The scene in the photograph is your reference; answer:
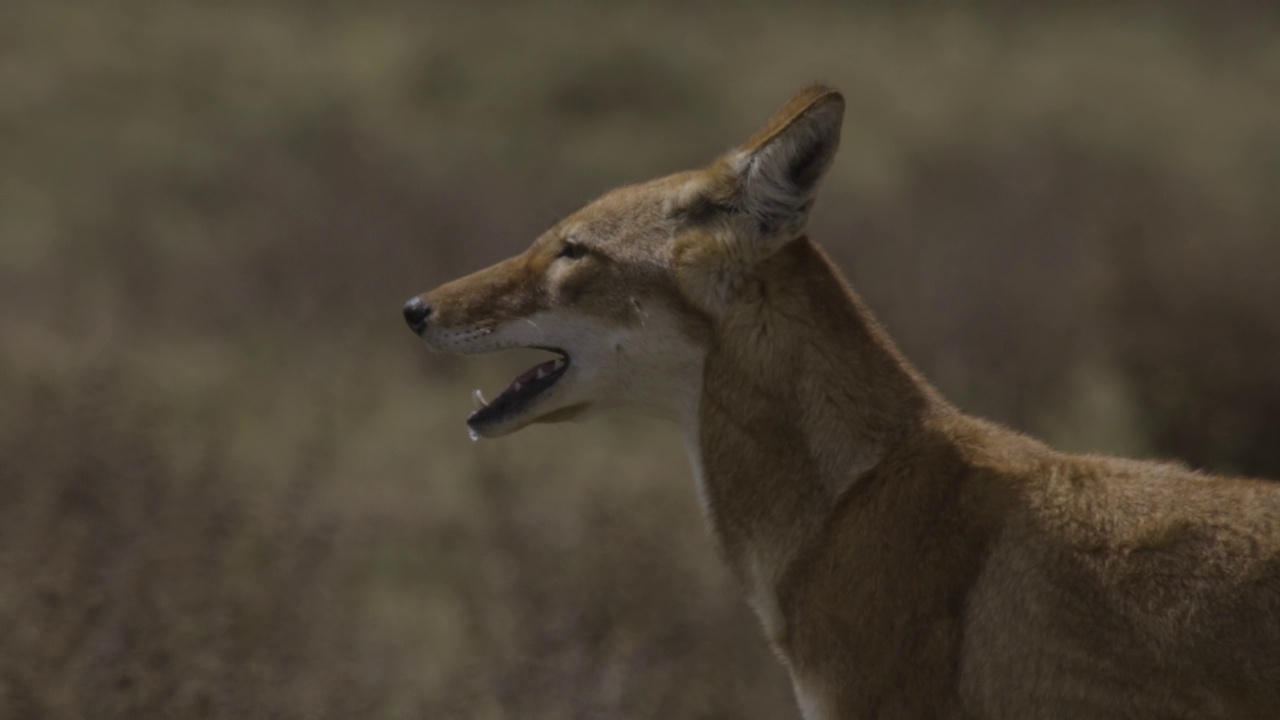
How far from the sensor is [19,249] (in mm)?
14195

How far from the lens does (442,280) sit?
13383mm

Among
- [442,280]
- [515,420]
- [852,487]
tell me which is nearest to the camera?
[852,487]

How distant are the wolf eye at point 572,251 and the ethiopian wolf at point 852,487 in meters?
0.01

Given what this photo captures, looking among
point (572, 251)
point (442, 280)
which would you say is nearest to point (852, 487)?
point (572, 251)

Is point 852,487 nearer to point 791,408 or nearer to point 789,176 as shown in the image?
point 791,408

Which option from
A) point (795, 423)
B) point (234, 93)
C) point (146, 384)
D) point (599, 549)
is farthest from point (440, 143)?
point (795, 423)

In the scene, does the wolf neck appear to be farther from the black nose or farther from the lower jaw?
the black nose

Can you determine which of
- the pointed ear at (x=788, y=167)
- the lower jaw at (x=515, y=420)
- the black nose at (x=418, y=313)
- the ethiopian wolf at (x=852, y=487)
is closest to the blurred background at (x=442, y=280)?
the lower jaw at (x=515, y=420)

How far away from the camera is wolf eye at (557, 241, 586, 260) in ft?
17.4

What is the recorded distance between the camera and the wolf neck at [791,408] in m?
4.83

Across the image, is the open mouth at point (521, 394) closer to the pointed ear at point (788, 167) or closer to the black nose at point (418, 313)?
the black nose at point (418, 313)

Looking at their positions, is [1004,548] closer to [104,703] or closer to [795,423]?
[795,423]

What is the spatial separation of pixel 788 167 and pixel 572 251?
80 centimetres

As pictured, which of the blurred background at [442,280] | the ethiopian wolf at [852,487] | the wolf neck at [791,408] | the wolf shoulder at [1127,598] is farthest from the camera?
the blurred background at [442,280]
